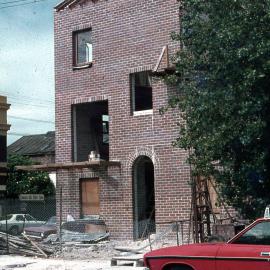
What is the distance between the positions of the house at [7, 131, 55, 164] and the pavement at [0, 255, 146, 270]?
1209 inches

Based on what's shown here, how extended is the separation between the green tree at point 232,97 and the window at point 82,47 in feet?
31.7

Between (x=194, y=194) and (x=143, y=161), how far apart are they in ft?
14.5

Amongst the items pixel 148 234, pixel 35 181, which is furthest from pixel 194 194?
pixel 35 181

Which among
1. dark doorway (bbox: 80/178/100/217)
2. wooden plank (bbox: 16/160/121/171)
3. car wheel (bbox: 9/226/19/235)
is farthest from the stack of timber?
car wheel (bbox: 9/226/19/235)

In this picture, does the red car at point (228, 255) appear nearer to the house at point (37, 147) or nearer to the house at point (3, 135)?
the house at point (3, 135)

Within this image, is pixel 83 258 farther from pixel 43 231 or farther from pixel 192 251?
pixel 192 251

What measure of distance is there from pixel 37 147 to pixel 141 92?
102 feet

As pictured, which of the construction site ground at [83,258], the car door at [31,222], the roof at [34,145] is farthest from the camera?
the roof at [34,145]

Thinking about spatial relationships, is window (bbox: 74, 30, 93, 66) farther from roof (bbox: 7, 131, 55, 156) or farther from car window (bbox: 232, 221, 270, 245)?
roof (bbox: 7, 131, 55, 156)

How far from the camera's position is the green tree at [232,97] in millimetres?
12391

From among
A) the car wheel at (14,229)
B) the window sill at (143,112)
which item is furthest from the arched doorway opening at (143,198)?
the car wheel at (14,229)

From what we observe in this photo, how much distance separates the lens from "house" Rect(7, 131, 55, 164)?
49250mm

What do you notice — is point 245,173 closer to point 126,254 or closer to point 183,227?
point 126,254

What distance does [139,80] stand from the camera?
2188 cm
